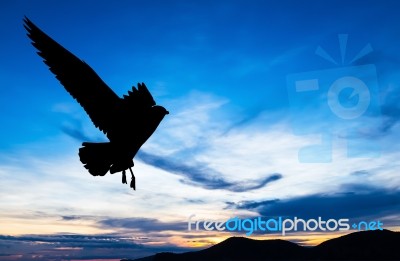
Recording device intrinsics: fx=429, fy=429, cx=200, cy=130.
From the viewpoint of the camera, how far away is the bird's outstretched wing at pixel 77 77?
774 centimetres

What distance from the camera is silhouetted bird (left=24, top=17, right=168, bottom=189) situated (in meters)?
6.85

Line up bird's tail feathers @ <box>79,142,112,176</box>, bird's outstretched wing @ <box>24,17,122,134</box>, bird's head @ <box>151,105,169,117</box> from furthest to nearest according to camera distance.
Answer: bird's outstretched wing @ <box>24,17,122,134</box>
bird's tail feathers @ <box>79,142,112,176</box>
bird's head @ <box>151,105,169,117</box>

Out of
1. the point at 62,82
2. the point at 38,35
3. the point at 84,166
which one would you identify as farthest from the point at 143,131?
the point at 38,35

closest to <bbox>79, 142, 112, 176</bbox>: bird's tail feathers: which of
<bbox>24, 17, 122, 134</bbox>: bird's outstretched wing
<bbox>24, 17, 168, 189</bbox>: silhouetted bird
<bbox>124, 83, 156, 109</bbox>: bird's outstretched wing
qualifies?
<bbox>24, 17, 168, 189</bbox>: silhouetted bird

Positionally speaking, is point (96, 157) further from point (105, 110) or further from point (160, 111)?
point (160, 111)

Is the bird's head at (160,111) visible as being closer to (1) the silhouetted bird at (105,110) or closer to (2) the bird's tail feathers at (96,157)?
(1) the silhouetted bird at (105,110)

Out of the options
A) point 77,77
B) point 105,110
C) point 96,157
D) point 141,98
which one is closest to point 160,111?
point 141,98

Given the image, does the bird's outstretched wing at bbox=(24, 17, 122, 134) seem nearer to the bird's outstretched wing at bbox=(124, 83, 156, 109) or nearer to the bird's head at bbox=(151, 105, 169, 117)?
the bird's outstretched wing at bbox=(124, 83, 156, 109)

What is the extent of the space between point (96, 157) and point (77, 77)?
162cm

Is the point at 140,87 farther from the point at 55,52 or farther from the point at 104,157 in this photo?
the point at 55,52

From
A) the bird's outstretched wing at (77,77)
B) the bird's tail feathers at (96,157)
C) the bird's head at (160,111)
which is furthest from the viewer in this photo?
the bird's outstretched wing at (77,77)

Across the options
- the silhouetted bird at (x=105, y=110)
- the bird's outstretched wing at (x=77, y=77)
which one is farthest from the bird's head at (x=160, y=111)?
the bird's outstretched wing at (x=77, y=77)

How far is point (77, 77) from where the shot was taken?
8.00m

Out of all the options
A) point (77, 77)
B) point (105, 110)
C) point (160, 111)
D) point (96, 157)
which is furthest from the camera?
point (77, 77)
